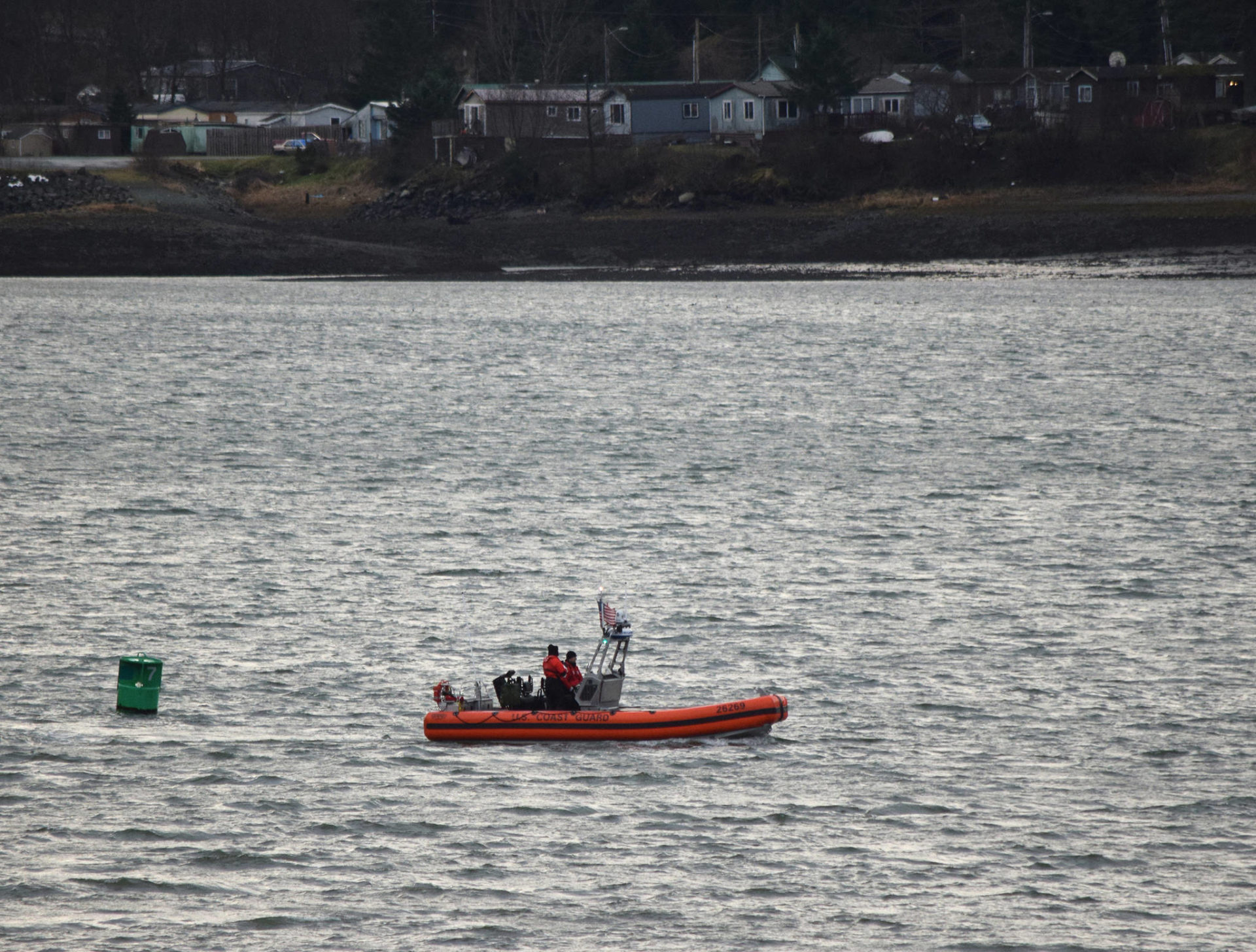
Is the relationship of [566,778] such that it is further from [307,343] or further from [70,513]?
[307,343]

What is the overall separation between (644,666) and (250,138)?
119185 millimetres

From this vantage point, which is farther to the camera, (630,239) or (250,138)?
(250,138)

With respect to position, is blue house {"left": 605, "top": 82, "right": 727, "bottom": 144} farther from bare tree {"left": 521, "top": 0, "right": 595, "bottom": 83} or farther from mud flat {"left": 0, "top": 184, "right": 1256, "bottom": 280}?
mud flat {"left": 0, "top": 184, "right": 1256, "bottom": 280}

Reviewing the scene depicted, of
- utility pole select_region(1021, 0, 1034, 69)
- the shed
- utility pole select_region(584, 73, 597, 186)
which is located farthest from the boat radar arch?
the shed

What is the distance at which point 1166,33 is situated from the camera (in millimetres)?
120312

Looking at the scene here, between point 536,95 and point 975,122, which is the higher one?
point 536,95

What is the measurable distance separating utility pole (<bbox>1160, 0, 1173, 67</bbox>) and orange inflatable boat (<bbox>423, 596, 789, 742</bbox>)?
113 meters

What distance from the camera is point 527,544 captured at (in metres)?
30.1

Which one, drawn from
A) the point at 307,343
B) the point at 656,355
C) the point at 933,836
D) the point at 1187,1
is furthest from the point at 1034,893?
the point at 1187,1

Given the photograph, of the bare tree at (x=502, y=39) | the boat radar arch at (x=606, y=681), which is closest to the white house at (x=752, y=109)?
the bare tree at (x=502, y=39)

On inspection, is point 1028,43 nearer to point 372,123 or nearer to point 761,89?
point 761,89

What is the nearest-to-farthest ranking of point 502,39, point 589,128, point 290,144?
point 589,128 → point 290,144 → point 502,39

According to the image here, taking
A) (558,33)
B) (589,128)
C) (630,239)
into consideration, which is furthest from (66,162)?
(558,33)

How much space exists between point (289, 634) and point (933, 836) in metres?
11.3
